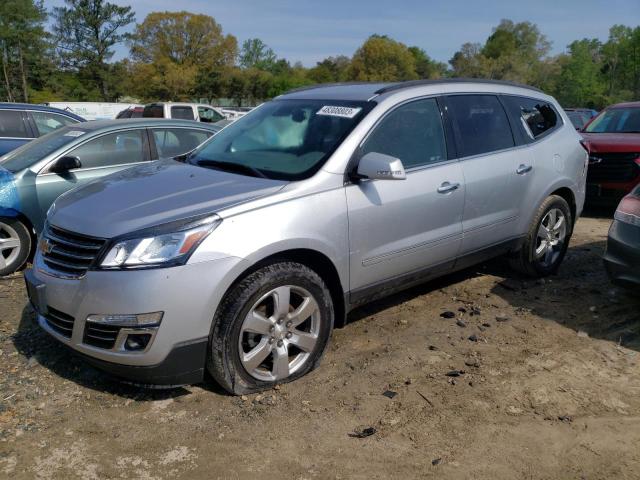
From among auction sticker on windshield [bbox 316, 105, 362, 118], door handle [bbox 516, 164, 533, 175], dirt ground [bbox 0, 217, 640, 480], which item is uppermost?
auction sticker on windshield [bbox 316, 105, 362, 118]

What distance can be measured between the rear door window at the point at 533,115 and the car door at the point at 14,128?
729 centimetres

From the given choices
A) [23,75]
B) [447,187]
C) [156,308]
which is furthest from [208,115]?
[23,75]

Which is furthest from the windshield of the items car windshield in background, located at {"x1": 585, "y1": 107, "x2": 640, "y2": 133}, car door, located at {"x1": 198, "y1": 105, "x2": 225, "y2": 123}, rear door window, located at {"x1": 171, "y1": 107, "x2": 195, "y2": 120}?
car door, located at {"x1": 198, "y1": 105, "x2": 225, "y2": 123}

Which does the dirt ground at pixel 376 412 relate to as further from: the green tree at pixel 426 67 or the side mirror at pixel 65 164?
the green tree at pixel 426 67

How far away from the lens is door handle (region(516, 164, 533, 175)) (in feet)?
15.9

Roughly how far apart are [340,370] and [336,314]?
377mm

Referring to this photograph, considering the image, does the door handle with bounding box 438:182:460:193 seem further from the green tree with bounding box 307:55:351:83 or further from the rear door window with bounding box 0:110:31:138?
the green tree with bounding box 307:55:351:83

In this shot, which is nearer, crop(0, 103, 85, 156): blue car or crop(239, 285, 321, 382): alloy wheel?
crop(239, 285, 321, 382): alloy wheel

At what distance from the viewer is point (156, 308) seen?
288cm

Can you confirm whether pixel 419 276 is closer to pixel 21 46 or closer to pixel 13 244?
pixel 13 244

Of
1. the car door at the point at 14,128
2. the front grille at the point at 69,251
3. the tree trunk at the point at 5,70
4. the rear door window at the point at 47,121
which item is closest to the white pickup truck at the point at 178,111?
the rear door window at the point at 47,121

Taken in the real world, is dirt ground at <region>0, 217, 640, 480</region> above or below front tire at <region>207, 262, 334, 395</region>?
below

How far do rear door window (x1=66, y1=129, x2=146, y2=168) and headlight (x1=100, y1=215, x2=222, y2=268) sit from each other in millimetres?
3426

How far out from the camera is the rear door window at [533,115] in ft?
16.7
